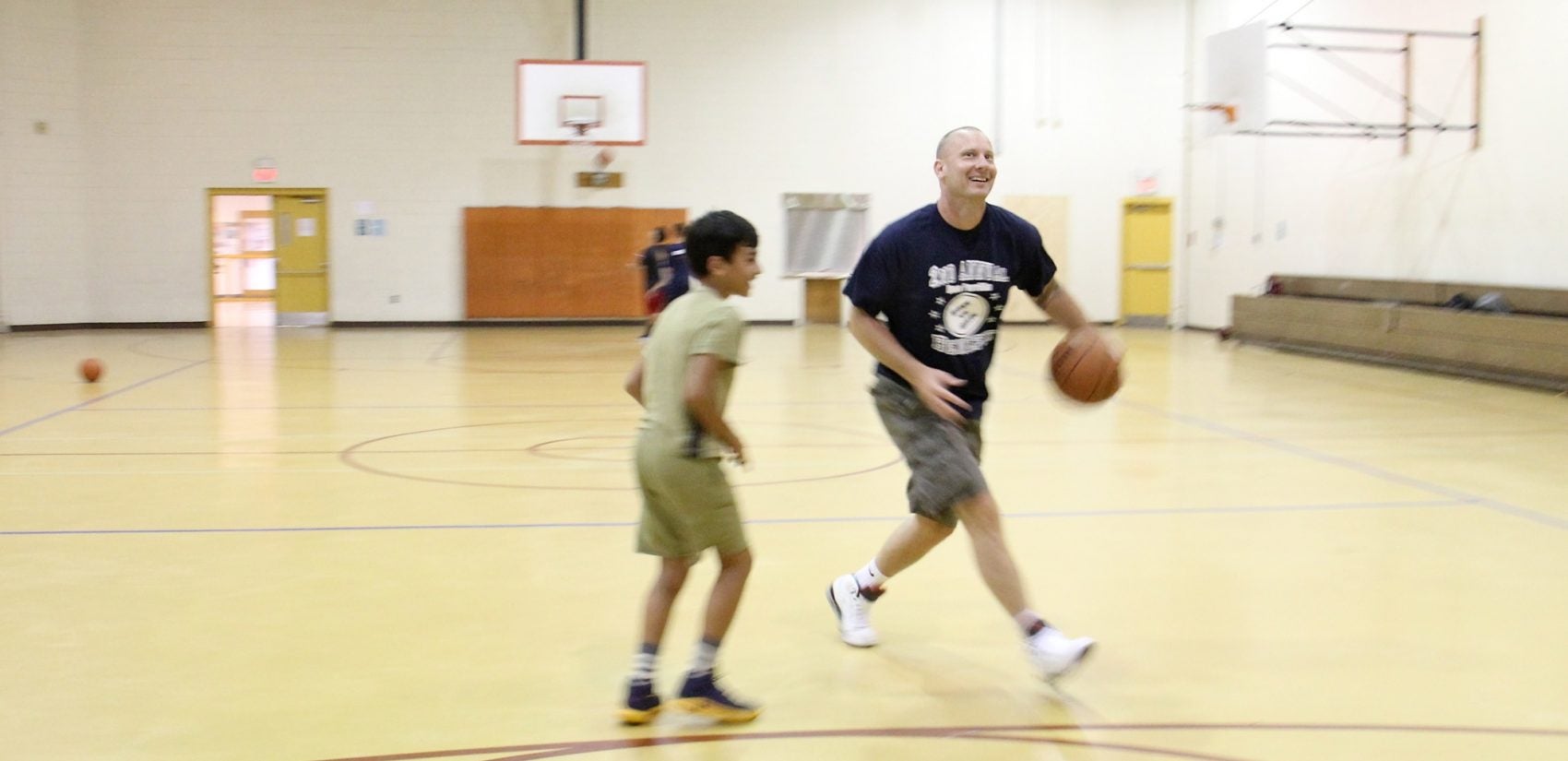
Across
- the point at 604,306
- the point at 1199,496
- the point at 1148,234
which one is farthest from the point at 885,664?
the point at 1148,234

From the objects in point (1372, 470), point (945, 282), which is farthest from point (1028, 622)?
point (1372, 470)

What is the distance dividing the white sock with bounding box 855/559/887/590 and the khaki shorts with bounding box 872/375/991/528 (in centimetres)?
34

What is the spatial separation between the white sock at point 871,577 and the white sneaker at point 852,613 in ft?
0.05

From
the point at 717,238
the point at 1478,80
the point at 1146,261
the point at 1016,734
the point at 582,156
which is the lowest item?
the point at 1016,734

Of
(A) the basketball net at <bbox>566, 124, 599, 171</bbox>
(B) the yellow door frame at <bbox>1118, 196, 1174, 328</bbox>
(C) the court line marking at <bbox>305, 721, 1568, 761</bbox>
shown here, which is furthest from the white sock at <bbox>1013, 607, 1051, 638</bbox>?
(B) the yellow door frame at <bbox>1118, 196, 1174, 328</bbox>

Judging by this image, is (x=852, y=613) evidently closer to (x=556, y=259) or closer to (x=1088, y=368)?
(x=1088, y=368)

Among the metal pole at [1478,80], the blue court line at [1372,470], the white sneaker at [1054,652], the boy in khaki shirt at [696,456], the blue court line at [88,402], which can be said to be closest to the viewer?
the boy in khaki shirt at [696,456]

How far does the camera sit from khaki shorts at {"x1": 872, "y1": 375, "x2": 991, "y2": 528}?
3975mm

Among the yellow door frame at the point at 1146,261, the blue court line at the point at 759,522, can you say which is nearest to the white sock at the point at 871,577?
the blue court line at the point at 759,522

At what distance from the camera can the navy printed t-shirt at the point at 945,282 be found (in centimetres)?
406

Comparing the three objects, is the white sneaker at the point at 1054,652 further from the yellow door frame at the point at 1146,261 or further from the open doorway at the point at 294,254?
the yellow door frame at the point at 1146,261

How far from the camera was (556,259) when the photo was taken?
22469 mm

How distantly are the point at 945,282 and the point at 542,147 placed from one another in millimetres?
19052

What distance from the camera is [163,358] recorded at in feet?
51.8
